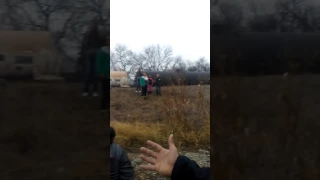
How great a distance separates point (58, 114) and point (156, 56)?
2650mm

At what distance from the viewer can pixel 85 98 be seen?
254 cm

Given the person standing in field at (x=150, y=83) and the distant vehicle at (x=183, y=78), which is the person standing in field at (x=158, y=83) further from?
the person standing in field at (x=150, y=83)

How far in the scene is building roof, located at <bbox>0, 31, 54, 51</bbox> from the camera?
250 centimetres

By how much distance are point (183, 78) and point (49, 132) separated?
311cm

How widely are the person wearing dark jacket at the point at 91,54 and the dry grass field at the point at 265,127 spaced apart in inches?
34.4

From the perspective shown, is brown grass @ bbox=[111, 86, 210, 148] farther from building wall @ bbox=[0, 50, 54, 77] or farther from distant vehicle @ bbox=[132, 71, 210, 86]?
building wall @ bbox=[0, 50, 54, 77]

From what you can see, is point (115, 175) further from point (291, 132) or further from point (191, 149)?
point (191, 149)

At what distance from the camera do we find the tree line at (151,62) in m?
4.65

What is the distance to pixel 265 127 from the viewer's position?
2695 millimetres

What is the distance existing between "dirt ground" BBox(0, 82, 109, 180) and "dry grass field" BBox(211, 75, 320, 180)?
2.84 ft

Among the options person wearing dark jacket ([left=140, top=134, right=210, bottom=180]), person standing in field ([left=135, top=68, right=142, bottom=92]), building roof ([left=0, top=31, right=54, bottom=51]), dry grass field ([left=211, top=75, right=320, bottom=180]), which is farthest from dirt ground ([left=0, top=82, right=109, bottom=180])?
person standing in field ([left=135, top=68, right=142, bottom=92])

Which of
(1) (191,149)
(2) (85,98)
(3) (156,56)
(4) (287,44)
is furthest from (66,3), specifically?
(1) (191,149)

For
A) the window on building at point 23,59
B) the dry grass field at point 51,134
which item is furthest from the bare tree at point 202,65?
the window on building at point 23,59

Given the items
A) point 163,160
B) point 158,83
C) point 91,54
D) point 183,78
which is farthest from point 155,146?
point 183,78
